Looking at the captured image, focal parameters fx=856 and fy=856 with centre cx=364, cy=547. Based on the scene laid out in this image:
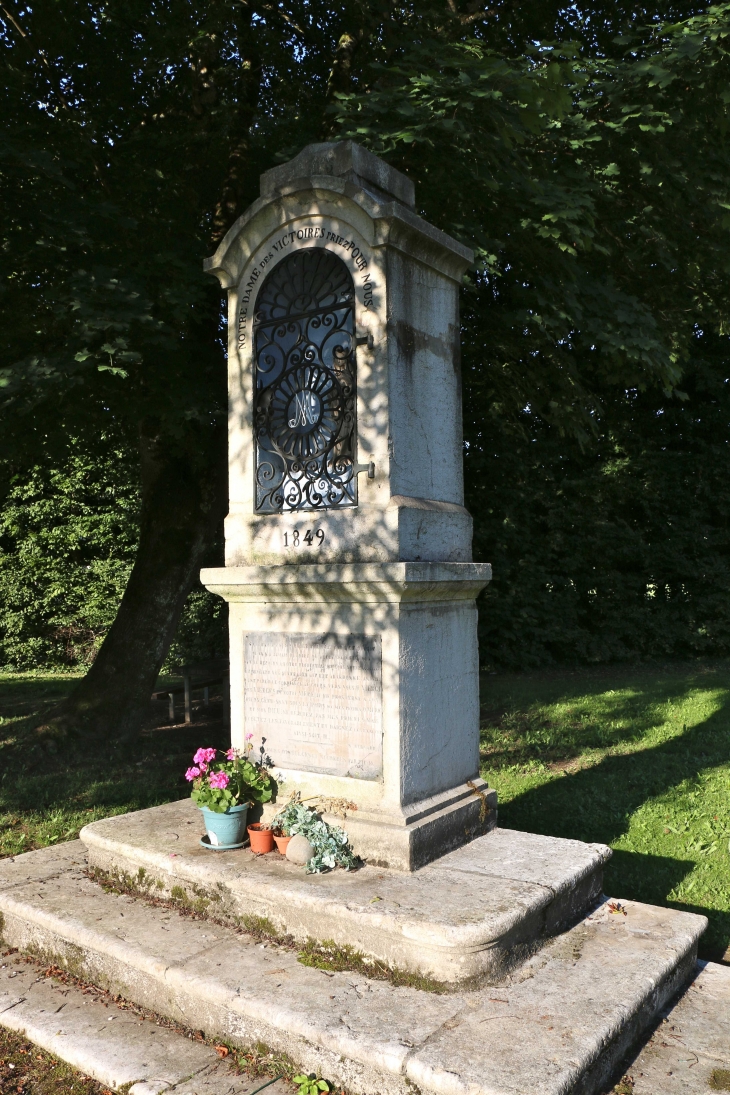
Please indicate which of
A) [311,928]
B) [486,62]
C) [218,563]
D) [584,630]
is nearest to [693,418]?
[584,630]

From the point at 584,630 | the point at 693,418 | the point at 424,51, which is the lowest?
the point at 584,630

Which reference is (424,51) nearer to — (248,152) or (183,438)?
(248,152)

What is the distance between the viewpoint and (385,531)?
3.97 metres

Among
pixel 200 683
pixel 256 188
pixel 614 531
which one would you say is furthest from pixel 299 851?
pixel 614 531

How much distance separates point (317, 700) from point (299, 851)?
0.72 meters

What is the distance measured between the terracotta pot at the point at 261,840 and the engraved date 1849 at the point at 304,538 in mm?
1403

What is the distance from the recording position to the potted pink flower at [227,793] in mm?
4156

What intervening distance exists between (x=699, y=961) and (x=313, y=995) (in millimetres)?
1801

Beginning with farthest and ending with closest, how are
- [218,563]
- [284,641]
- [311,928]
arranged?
[218,563] → [284,641] → [311,928]

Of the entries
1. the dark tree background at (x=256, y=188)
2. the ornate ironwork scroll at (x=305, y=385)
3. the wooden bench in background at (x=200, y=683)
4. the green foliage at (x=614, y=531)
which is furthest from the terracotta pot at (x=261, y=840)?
the green foliage at (x=614, y=531)

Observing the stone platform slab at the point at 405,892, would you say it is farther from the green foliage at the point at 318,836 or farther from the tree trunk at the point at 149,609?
the tree trunk at the point at 149,609

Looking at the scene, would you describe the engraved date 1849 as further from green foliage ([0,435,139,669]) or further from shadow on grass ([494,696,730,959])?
green foliage ([0,435,139,669])

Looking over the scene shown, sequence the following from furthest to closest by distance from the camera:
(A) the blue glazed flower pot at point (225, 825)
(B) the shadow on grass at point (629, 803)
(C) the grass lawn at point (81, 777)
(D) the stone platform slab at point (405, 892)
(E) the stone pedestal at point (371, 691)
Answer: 1. (C) the grass lawn at point (81, 777)
2. (B) the shadow on grass at point (629, 803)
3. (A) the blue glazed flower pot at point (225, 825)
4. (E) the stone pedestal at point (371, 691)
5. (D) the stone platform slab at point (405, 892)

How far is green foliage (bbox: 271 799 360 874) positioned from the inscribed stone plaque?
0.78ft
